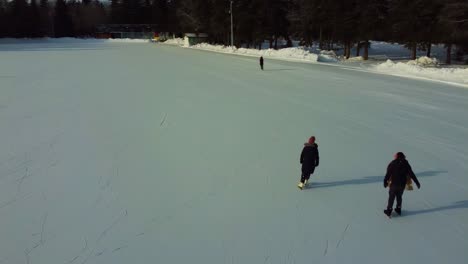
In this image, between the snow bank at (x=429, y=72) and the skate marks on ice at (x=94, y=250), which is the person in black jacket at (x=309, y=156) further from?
the snow bank at (x=429, y=72)

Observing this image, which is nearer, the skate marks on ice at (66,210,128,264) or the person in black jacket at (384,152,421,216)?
the skate marks on ice at (66,210,128,264)

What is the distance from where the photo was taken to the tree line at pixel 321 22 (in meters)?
31.5

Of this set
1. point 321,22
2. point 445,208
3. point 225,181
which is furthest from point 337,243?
point 321,22

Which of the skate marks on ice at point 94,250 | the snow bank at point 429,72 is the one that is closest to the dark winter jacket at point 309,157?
the skate marks on ice at point 94,250

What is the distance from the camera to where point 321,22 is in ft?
147

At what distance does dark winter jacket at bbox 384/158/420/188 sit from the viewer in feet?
16.8

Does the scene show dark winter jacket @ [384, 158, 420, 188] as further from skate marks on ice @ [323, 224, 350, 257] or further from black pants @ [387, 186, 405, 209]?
skate marks on ice @ [323, 224, 350, 257]

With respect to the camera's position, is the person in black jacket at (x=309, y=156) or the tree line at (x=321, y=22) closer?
the person in black jacket at (x=309, y=156)

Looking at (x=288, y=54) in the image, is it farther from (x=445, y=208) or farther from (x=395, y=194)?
(x=395, y=194)

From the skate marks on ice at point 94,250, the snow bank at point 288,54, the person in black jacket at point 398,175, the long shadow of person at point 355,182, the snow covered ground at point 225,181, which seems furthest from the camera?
the snow bank at point 288,54

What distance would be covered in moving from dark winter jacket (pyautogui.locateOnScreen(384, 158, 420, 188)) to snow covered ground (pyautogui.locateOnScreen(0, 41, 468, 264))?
570mm

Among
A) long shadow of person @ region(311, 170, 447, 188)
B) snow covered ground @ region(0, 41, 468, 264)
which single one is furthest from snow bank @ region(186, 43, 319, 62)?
long shadow of person @ region(311, 170, 447, 188)

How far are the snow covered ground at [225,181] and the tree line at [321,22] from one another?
70.2 feet

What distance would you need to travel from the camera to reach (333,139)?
916 centimetres
